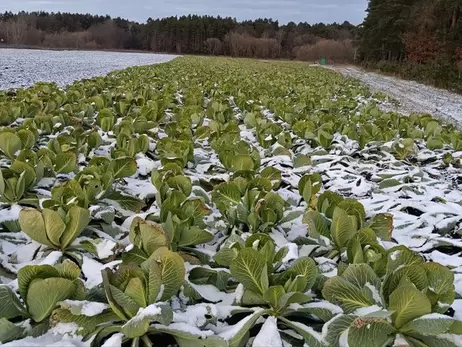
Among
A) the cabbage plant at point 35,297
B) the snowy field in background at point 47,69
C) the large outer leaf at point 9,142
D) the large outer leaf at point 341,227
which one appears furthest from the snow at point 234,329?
the snowy field in background at point 47,69

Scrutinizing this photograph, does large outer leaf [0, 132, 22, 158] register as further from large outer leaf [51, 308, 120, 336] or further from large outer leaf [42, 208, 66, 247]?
large outer leaf [51, 308, 120, 336]

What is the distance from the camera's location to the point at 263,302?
1.68 meters

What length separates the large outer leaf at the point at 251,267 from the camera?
1656 millimetres

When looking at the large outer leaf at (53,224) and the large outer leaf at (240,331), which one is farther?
the large outer leaf at (53,224)

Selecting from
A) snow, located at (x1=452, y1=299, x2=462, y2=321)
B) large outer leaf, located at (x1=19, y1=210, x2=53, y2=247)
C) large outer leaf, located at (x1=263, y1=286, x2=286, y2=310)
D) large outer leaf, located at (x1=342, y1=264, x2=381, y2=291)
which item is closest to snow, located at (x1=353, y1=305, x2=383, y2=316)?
large outer leaf, located at (x1=342, y1=264, x2=381, y2=291)

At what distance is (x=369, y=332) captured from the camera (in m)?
1.40

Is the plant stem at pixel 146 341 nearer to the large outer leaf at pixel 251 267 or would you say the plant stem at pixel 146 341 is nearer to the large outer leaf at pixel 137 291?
the large outer leaf at pixel 137 291

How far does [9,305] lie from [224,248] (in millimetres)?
821

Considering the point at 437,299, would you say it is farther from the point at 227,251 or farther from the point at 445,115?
the point at 445,115

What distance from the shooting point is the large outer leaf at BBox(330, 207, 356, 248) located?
6.72 ft

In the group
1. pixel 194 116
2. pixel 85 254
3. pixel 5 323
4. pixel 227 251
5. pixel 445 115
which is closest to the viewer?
pixel 5 323

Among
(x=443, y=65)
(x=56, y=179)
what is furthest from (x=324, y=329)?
(x=443, y=65)

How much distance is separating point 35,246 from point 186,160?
1522 millimetres

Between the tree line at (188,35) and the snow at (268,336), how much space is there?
2415 inches
